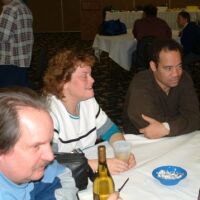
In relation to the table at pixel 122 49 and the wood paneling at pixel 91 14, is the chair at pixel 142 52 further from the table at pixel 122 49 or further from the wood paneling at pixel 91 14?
the wood paneling at pixel 91 14

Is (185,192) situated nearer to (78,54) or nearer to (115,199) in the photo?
(115,199)

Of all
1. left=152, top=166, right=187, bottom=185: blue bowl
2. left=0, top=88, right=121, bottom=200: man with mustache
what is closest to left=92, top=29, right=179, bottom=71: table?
left=152, top=166, right=187, bottom=185: blue bowl

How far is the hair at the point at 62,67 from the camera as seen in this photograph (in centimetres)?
201

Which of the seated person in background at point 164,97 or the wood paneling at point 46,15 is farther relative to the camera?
the wood paneling at point 46,15

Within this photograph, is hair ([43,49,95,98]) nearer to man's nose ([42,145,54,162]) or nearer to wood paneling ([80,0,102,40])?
man's nose ([42,145,54,162])

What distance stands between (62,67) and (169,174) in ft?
2.53

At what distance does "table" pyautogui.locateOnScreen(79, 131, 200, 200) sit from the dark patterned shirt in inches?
88.4

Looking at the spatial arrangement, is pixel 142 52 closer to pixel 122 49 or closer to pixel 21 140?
pixel 122 49

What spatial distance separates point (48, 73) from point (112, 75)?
15.1 ft

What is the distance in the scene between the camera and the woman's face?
2.01 meters

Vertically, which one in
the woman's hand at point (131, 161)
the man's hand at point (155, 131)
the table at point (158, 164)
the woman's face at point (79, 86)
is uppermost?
the woman's face at point (79, 86)

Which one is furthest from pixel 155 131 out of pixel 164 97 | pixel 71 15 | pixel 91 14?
pixel 71 15

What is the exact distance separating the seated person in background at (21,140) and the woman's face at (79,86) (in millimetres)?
766

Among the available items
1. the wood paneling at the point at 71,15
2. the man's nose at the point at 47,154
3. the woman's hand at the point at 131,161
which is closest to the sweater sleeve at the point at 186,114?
the woman's hand at the point at 131,161
